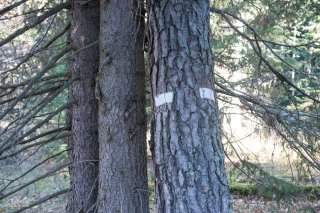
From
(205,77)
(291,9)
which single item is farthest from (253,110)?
(291,9)

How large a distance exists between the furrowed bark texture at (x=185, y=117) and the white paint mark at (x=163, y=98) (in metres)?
0.02

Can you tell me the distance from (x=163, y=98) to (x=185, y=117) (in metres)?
0.21

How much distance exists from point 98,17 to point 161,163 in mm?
1857

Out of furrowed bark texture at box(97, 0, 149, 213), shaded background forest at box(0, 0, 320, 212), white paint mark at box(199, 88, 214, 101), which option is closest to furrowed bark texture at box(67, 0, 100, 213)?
shaded background forest at box(0, 0, 320, 212)

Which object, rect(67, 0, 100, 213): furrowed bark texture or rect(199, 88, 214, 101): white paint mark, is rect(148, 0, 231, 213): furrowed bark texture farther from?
rect(67, 0, 100, 213): furrowed bark texture

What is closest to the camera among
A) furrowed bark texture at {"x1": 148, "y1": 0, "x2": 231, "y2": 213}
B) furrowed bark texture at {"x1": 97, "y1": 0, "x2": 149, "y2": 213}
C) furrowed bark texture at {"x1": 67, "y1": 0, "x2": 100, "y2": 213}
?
furrowed bark texture at {"x1": 148, "y1": 0, "x2": 231, "y2": 213}

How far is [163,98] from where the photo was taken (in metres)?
2.86

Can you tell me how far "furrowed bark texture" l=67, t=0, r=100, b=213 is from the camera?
3.98 metres

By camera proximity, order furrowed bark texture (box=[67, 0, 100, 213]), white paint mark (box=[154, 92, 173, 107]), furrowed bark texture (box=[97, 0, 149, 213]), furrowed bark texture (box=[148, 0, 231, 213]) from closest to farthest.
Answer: furrowed bark texture (box=[148, 0, 231, 213]) → white paint mark (box=[154, 92, 173, 107]) → furrowed bark texture (box=[97, 0, 149, 213]) → furrowed bark texture (box=[67, 0, 100, 213])

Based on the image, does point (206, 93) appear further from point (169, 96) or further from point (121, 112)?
point (121, 112)

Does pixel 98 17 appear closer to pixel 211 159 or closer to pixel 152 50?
pixel 152 50

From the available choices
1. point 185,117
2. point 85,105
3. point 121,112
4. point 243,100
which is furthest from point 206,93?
point 85,105

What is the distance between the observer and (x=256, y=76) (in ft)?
17.5

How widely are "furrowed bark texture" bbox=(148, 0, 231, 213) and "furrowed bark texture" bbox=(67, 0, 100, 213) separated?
3.91 ft
